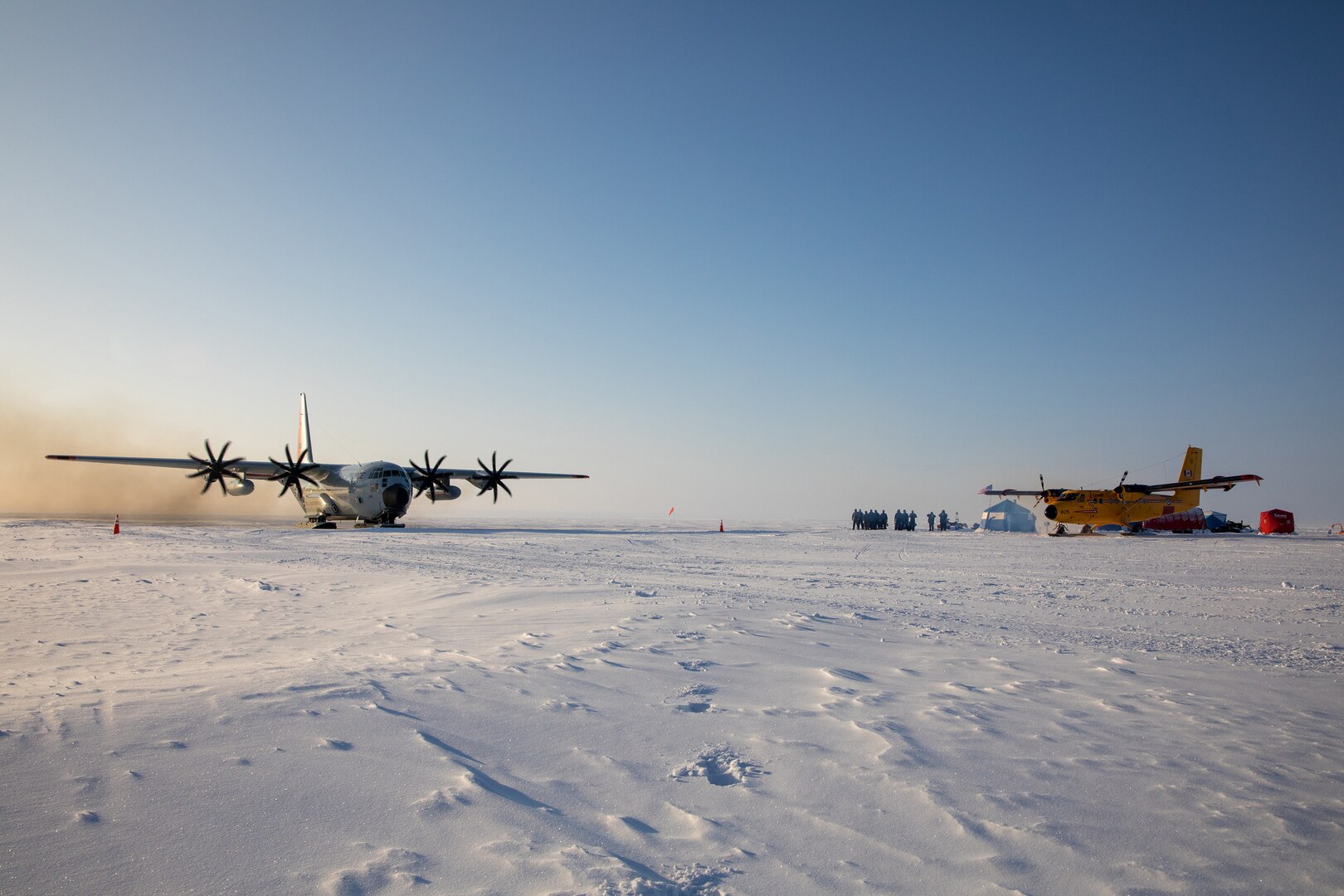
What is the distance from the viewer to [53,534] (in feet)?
76.1

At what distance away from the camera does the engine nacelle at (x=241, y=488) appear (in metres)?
35.7

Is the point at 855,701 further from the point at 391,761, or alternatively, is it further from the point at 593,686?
the point at 391,761

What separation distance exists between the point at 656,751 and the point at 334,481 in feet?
119

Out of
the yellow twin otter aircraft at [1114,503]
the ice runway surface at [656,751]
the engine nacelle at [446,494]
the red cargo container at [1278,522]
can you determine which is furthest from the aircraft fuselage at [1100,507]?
the engine nacelle at [446,494]

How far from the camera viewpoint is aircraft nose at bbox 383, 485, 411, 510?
3406 cm

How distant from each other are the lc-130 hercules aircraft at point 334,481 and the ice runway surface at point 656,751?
85.7 ft

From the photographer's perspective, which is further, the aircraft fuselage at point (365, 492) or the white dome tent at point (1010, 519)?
the white dome tent at point (1010, 519)

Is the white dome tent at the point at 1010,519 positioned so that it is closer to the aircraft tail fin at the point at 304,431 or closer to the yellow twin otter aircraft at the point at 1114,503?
the yellow twin otter aircraft at the point at 1114,503

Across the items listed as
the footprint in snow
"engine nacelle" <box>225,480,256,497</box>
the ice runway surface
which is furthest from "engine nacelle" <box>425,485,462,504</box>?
the footprint in snow

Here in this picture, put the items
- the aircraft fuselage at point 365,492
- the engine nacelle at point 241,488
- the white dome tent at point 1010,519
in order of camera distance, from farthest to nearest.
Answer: the white dome tent at point 1010,519, the engine nacelle at point 241,488, the aircraft fuselage at point 365,492

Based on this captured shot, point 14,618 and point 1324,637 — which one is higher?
point 1324,637

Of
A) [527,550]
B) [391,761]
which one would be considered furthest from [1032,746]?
[527,550]

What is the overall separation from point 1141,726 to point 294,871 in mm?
4911

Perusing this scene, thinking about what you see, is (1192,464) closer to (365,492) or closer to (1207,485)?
(1207,485)
